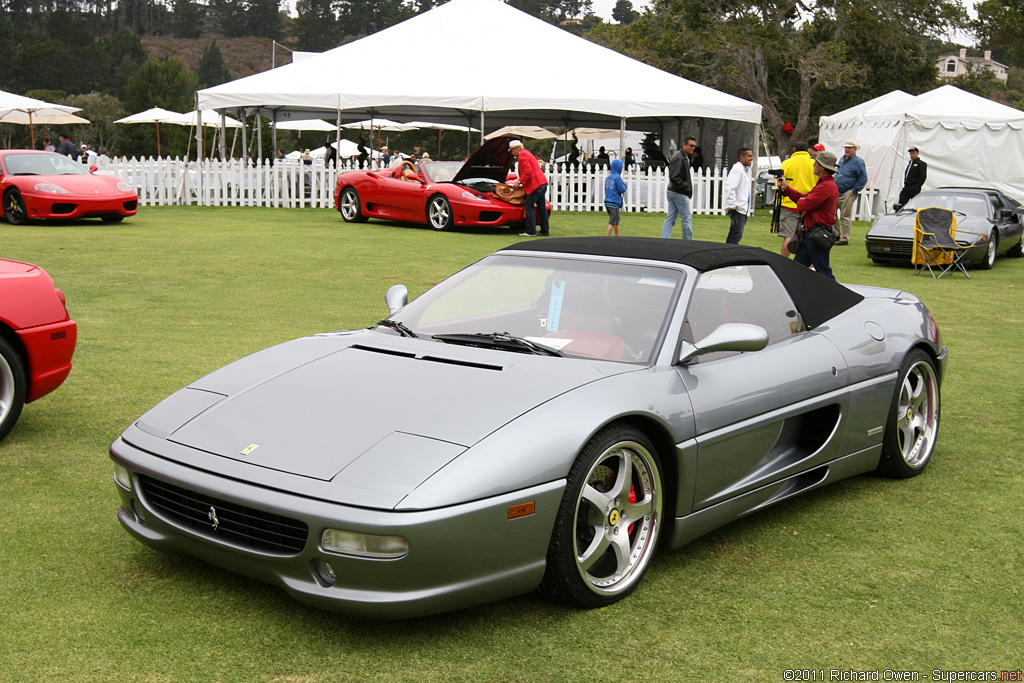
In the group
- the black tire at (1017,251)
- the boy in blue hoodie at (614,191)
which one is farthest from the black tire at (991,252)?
the boy in blue hoodie at (614,191)

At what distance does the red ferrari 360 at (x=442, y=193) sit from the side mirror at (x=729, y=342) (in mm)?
13661

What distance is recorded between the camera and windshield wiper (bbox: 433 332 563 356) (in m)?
3.86

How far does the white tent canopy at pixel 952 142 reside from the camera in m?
23.1

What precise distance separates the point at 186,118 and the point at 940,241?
29.1 metres

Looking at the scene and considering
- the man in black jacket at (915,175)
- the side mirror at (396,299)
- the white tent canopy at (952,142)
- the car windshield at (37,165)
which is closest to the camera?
the side mirror at (396,299)

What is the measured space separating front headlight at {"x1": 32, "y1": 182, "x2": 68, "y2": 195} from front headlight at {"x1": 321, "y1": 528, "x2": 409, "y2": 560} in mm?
15867

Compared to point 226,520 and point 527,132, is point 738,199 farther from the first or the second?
point 527,132

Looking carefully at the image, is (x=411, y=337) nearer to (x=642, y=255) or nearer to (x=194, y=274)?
(x=642, y=255)

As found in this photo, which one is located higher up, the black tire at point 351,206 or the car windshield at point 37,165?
the car windshield at point 37,165

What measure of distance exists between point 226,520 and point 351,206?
659 inches

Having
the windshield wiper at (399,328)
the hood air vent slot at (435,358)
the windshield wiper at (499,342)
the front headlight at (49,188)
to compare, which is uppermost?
the front headlight at (49,188)

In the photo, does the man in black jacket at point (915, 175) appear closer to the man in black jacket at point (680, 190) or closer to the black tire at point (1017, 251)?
the black tire at point (1017, 251)

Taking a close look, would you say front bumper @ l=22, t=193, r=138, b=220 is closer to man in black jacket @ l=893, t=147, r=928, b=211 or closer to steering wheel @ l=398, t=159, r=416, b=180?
steering wheel @ l=398, t=159, r=416, b=180

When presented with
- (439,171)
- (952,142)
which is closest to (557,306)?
(439,171)
